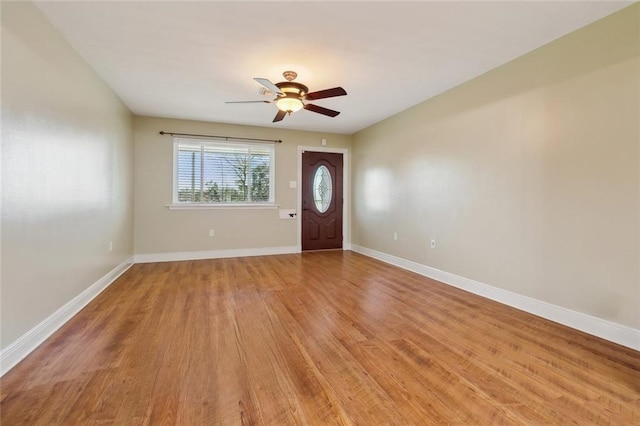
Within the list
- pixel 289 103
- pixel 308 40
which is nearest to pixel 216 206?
pixel 289 103

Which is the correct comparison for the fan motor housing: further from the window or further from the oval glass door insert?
the oval glass door insert

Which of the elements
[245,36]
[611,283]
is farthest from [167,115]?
[611,283]

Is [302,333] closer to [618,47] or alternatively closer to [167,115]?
[618,47]

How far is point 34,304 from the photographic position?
2137 millimetres

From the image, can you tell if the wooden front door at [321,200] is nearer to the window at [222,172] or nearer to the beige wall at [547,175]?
the window at [222,172]

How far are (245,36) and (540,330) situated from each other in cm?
352

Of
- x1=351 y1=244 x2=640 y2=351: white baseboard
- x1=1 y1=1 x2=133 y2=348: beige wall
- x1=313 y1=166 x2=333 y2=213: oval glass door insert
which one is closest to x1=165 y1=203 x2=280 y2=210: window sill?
x1=313 y1=166 x2=333 y2=213: oval glass door insert

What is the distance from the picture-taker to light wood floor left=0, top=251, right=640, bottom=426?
1508 mm

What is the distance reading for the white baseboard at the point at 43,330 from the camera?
6.06ft

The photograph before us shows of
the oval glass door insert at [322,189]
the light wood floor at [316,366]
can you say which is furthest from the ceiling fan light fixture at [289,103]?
the oval glass door insert at [322,189]

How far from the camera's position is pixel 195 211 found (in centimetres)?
535

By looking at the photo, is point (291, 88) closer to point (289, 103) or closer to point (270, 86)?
point (289, 103)

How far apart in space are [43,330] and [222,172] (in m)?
3.69

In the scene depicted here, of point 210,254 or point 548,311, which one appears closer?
point 548,311
